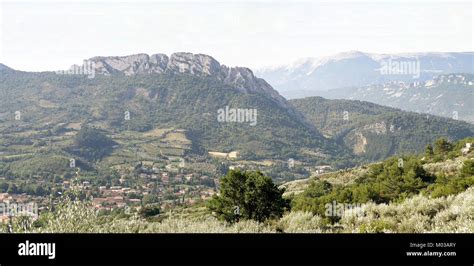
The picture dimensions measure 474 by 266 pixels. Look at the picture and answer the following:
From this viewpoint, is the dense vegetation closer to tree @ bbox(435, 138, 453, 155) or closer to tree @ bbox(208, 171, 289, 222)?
tree @ bbox(208, 171, 289, 222)

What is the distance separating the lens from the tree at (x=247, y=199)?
15.3m

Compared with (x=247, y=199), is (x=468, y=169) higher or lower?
Answer: higher

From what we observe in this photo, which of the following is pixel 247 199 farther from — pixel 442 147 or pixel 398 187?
pixel 442 147

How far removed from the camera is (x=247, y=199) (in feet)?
51.0

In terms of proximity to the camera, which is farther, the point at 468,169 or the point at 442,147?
the point at 442,147

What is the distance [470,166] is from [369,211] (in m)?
15.1

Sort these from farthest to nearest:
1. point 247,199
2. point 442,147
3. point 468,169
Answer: point 442,147 < point 468,169 < point 247,199

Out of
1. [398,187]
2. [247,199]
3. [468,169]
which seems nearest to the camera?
[247,199]

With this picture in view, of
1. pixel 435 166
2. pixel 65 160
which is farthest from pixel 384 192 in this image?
pixel 65 160

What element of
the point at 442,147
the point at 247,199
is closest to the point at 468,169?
the point at 247,199

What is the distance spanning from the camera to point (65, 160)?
6816 inches
